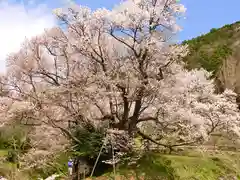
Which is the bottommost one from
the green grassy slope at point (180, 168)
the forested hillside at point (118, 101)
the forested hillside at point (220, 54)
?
the green grassy slope at point (180, 168)

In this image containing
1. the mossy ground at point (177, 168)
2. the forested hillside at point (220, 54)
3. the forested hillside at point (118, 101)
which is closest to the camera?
the mossy ground at point (177, 168)

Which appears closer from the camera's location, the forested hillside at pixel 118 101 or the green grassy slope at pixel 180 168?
the green grassy slope at pixel 180 168

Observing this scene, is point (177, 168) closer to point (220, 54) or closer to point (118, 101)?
point (118, 101)

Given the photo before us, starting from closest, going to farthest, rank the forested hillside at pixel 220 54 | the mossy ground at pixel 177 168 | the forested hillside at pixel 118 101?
the mossy ground at pixel 177 168 < the forested hillside at pixel 118 101 < the forested hillside at pixel 220 54

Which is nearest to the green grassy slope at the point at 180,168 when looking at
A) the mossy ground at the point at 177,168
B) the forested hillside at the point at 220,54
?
the mossy ground at the point at 177,168

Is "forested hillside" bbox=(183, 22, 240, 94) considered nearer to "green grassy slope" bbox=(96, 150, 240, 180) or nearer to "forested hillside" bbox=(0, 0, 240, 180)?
"forested hillside" bbox=(0, 0, 240, 180)

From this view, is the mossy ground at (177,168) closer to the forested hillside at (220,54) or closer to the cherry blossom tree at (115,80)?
the cherry blossom tree at (115,80)

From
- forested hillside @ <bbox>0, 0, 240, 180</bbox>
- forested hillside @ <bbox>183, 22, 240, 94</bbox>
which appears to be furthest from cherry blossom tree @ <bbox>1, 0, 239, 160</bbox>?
forested hillside @ <bbox>183, 22, 240, 94</bbox>

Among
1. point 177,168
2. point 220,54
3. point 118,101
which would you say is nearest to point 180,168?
point 177,168

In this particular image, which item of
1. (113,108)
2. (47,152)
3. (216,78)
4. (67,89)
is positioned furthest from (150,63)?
(216,78)

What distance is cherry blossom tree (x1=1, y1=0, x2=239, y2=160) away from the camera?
10.1 m

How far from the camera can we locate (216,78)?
642 inches

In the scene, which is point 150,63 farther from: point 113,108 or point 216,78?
point 216,78

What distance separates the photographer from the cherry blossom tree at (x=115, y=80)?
1009 centimetres
